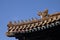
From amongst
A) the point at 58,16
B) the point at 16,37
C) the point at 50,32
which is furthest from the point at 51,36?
the point at 16,37

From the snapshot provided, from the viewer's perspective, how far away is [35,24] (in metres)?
7.73

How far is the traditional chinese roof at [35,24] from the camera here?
7.26 metres

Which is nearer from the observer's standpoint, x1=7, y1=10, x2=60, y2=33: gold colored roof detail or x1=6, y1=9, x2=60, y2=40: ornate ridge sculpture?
x1=6, y1=9, x2=60, y2=40: ornate ridge sculpture

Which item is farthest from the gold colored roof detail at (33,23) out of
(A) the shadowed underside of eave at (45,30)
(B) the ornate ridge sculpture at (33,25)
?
(A) the shadowed underside of eave at (45,30)

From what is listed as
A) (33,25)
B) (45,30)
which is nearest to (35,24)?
(33,25)

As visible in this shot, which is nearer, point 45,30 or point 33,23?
point 45,30

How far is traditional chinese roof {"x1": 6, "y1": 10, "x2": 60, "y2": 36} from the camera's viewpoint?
726 cm

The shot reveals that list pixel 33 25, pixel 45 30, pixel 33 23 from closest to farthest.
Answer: pixel 45 30, pixel 33 25, pixel 33 23

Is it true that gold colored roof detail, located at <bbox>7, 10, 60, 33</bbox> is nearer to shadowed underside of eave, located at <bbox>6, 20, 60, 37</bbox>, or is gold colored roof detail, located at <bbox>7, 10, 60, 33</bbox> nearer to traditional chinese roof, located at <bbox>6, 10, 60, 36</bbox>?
traditional chinese roof, located at <bbox>6, 10, 60, 36</bbox>

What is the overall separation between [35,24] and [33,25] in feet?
0.28

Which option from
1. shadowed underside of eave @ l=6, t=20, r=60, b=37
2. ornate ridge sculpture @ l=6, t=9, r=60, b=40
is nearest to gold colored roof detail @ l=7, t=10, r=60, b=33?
ornate ridge sculpture @ l=6, t=9, r=60, b=40

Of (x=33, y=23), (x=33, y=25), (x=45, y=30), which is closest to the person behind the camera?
(x=45, y=30)

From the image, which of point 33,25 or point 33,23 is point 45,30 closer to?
point 33,25

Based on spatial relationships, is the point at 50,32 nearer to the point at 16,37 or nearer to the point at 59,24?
the point at 59,24
